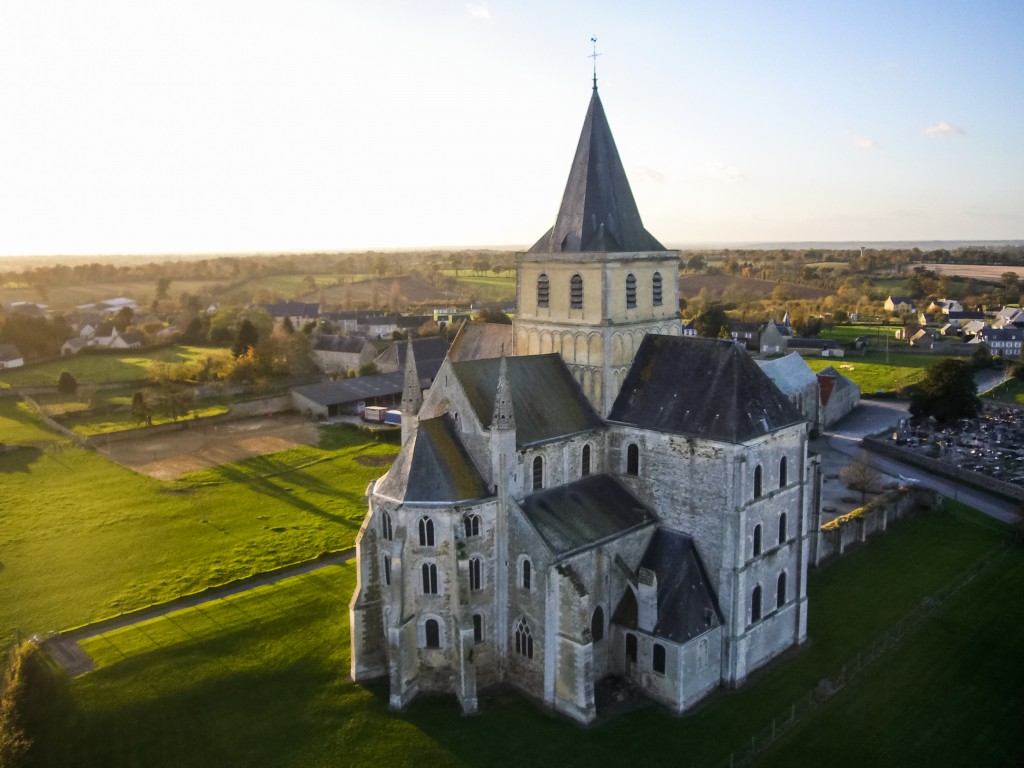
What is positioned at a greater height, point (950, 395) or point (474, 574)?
point (474, 574)

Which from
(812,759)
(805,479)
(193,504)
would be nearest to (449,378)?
(805,479)

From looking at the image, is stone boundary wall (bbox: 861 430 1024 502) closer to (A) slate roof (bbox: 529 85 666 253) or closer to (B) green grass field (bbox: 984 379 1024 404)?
(B) green grass field (bbox: 984 379 1024 404)

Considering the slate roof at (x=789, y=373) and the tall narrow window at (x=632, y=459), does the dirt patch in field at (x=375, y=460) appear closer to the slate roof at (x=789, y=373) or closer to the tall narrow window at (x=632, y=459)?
the tall narrow window at (x=632, y=459)

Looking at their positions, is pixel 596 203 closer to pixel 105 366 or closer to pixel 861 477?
pixel 861 477

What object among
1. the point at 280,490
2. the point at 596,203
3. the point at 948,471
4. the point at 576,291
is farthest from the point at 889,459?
the point at 280,490

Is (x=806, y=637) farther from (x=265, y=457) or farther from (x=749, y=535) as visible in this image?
(x=265, y=457)

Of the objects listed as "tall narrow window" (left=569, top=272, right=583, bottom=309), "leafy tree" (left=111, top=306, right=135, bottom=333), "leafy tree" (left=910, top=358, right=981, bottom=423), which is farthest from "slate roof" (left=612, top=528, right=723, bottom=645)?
"leafy tree" (left=111, top=306, right=135, bottom=333)
